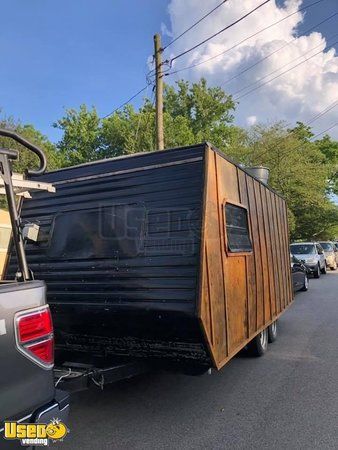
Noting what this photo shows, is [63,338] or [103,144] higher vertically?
[103,144]

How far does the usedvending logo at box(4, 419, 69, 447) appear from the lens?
2455 millimetres

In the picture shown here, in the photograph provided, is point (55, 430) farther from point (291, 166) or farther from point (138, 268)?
point (291, 166)

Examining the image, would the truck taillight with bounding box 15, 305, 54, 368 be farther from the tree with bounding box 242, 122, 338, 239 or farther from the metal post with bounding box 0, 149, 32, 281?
the tree with bounding box 242, 122, 338, 239

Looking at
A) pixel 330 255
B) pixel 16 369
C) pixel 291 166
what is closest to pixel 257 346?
pixel 16 369

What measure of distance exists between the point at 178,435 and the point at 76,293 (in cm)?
173

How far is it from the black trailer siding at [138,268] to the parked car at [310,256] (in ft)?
55.7

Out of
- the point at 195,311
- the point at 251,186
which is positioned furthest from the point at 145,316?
the point at 251,186

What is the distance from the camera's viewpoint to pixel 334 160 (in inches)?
1806

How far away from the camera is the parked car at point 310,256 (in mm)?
20873

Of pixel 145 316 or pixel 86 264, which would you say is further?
pixel 86 264

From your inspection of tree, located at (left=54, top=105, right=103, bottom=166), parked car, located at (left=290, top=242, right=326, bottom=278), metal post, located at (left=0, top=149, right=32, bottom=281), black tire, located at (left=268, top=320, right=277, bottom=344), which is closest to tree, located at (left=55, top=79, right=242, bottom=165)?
tree, located at (left=54, top=105, right=103, bottom=166)

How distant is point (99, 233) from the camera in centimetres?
492

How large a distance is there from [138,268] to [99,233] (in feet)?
2.23

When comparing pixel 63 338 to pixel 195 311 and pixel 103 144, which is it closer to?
pixel 195 311
